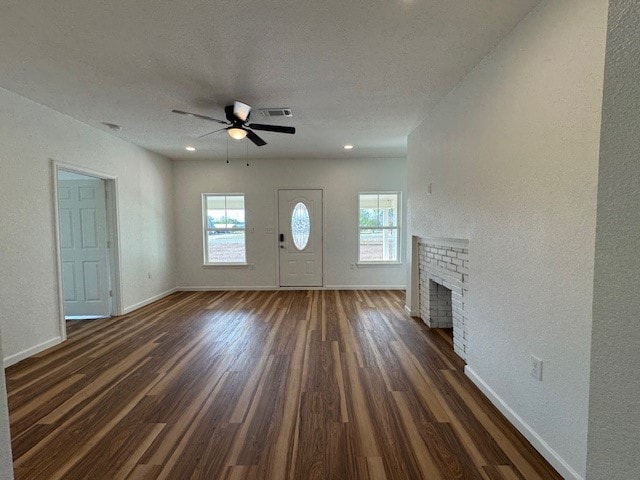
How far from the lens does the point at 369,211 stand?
19.3ft

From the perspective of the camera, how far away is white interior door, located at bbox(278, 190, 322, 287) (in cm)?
583

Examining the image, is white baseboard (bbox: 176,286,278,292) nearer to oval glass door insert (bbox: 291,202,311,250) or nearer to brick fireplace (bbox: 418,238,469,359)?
oval glass door insert (bbox: 291,202,311,250)

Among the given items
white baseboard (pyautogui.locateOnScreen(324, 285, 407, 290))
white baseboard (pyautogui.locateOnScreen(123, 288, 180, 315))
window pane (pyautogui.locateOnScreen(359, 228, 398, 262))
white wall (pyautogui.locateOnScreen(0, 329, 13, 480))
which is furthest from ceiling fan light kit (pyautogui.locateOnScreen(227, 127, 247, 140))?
white baseboard (pyautogui.locateOnScreen(324, 285, 407, 290))

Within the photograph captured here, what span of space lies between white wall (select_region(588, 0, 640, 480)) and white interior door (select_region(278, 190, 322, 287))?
206 inches

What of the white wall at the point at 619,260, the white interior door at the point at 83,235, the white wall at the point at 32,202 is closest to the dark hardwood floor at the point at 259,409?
the white wall at the point at 32,202

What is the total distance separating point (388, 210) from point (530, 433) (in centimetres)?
453

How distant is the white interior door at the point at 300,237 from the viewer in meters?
5.83

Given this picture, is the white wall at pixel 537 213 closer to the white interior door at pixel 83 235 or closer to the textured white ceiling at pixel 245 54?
the textured white ceiling at pixel 245 54

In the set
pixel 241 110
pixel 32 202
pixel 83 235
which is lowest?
pixel 83 235

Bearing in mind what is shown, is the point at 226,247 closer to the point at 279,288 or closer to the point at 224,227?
the point at 224,227

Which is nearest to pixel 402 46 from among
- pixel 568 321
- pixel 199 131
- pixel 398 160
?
pixel 568 321

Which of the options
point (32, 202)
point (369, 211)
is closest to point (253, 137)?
point (32, 202)

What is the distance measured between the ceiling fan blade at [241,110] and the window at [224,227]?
310 centimetres

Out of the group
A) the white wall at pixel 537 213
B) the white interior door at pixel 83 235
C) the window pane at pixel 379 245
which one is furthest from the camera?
the window pane at pixel 379 245
